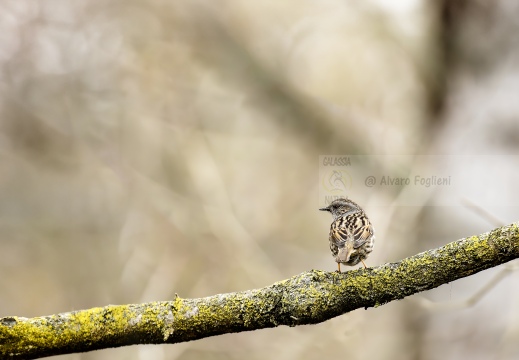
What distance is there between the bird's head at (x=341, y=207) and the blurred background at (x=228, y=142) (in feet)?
10.2

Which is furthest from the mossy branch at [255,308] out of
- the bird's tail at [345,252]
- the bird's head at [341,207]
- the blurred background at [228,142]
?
the blurred background at [228,142]

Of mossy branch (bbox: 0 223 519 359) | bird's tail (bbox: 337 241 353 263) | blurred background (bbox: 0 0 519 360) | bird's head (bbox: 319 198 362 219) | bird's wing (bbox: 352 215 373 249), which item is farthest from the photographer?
blurred background (bbox: 0 0 519 360)

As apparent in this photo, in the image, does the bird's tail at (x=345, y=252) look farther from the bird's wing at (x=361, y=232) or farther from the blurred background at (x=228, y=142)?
the blurred background at (x=228, y=142)

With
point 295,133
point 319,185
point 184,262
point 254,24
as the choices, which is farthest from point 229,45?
point 184,262

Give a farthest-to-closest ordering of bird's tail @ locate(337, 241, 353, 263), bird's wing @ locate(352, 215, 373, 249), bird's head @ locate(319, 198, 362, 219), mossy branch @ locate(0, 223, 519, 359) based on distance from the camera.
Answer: bird's head @ locate(319, 198, 362, 219) < bird's wing @ locate(352, 215, 373, 249) < bird's tail @ locate(337, 241, 353, 263) < mossy branch @ locate(0, 223, 519, 359)

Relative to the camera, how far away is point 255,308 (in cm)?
349

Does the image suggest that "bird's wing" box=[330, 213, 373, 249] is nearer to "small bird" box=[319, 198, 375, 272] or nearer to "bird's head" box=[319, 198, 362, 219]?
"small bird" box=[319, 198, 375, 272]

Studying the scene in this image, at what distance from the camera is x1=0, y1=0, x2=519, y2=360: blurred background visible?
1070 centimetres

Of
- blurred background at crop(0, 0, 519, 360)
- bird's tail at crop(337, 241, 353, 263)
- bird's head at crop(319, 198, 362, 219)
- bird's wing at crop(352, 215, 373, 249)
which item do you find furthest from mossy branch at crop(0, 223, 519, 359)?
blurred background at crop(0, 0, 519, 360)

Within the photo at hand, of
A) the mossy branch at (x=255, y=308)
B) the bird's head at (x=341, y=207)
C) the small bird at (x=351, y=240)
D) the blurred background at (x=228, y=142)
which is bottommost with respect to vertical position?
the mossy branch at (x=255, y=308)

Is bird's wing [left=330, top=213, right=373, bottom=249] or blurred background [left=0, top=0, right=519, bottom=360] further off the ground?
blurred background [left=0, top=0, right=519, bottom=360]

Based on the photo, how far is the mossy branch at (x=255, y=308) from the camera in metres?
3.31

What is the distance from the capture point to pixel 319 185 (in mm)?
11953

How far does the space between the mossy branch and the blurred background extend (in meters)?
6.47
